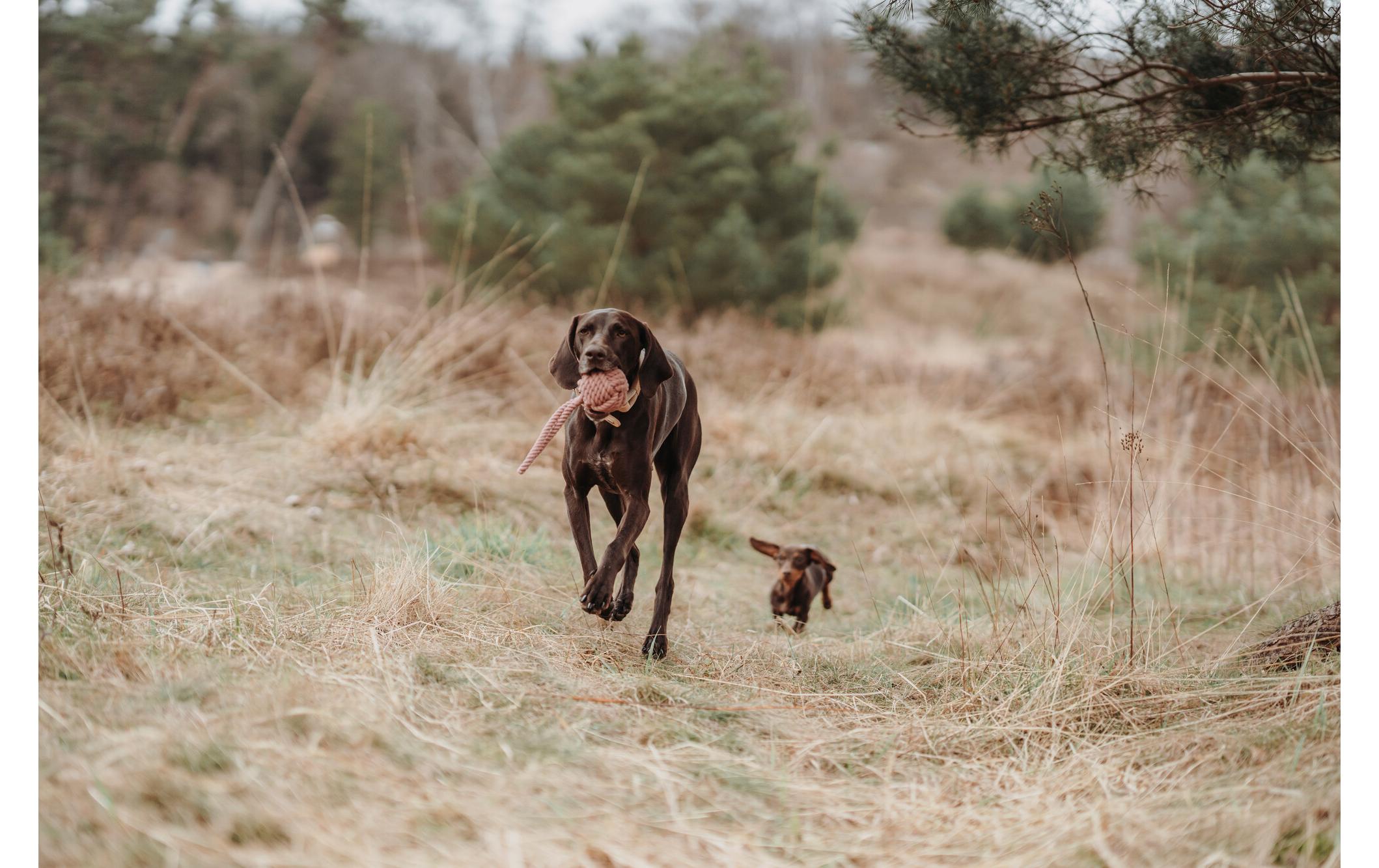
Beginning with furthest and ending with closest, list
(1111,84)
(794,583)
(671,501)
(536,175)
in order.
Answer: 1. (536,175)
2. (794,583)
3. (1111,84)
4. (671,501)

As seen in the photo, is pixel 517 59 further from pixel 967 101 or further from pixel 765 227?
pixel 967 101

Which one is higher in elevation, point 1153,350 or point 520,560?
point 1153,350

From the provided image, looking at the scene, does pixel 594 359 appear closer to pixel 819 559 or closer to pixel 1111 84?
pixel 819 559

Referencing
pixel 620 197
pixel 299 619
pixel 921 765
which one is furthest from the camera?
pixel 620 197

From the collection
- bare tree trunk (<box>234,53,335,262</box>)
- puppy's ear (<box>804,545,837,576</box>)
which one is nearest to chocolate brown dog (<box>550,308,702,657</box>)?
puppy's ear (<box>804,545,837,576</box>)

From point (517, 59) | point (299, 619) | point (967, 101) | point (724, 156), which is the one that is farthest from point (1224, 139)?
point (517, 59)

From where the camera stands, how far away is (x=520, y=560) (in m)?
4.23

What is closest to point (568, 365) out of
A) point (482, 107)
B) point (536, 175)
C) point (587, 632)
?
point (587, 632)

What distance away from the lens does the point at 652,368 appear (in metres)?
3.18

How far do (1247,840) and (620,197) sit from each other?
10.3 m

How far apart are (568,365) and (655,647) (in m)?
1.00

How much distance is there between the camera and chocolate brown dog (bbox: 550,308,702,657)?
309 centimetres

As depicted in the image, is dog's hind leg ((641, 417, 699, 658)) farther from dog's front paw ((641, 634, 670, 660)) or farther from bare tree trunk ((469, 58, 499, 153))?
bare tree trunk ((469, 58, 499, 153))

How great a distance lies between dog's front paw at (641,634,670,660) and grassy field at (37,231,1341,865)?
0.34ft
